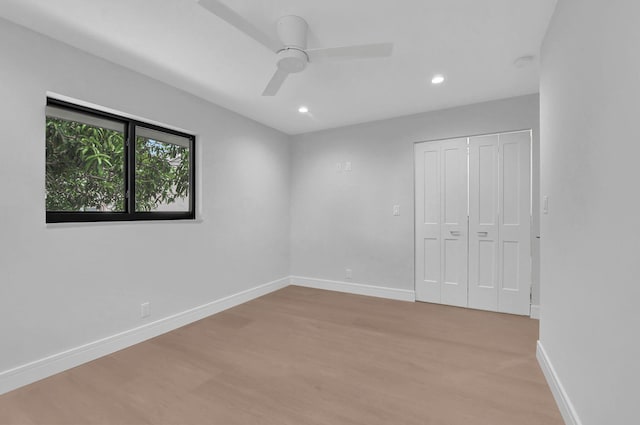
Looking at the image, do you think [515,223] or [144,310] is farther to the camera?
[515,223]

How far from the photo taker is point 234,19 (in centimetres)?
162

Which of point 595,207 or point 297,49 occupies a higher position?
point 297,49

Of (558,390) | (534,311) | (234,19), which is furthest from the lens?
(534,311)

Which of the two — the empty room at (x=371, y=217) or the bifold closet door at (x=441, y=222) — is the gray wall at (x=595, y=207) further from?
the bifold closet door at (x=441, y=222)

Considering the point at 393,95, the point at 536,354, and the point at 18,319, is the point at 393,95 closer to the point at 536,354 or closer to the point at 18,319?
the point at 536,354

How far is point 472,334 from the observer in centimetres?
282

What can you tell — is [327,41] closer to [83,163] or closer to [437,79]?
[437,79]

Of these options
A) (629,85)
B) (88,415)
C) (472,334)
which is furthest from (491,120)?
(88,415)

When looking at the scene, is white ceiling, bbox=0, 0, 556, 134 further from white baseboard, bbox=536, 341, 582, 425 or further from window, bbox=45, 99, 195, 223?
white baseboard, bbox=536, 341, 582, 425

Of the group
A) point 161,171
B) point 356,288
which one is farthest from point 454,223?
point 161,171

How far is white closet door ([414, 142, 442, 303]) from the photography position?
377 cm

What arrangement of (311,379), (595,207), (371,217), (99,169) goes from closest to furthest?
(595,207) < (311,379) < (99,169) < (371,217)

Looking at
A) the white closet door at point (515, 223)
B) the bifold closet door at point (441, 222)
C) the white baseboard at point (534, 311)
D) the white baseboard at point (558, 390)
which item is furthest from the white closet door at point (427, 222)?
the white baseboard at point (558, 390)

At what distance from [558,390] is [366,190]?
115 inches
